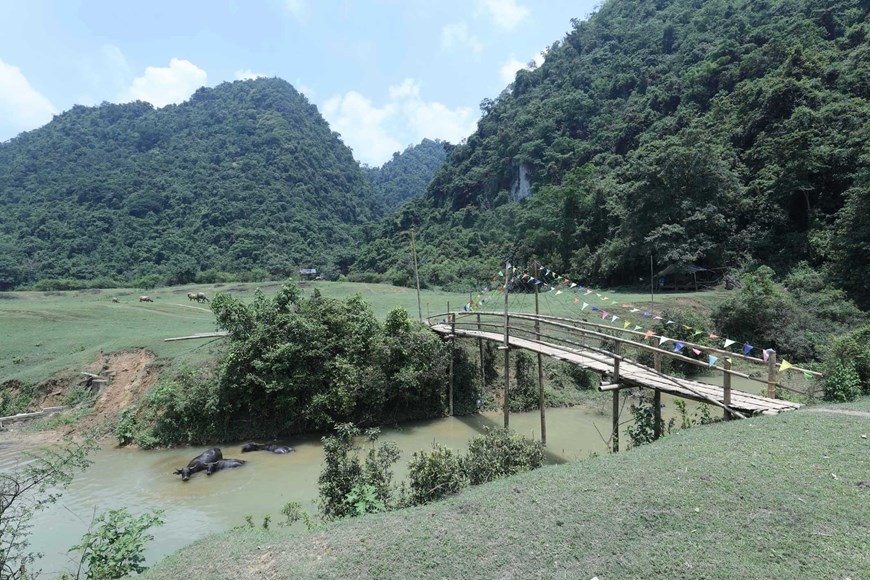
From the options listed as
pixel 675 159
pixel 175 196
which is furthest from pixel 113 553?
pixel 175 196

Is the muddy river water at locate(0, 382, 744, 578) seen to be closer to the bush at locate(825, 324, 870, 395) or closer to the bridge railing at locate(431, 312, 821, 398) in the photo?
the bridge railing at locate(431, 312, 821, 398)

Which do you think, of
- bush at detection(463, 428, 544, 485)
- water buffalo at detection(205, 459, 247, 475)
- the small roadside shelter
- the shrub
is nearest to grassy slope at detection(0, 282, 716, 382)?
the small roadside shelter

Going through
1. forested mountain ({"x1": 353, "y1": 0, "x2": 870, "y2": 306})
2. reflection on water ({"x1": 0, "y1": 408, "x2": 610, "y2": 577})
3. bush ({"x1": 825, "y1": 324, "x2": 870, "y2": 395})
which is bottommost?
reflection on water ({"x1": 0, "y1": 408, "x2": 610, "y2": 577})

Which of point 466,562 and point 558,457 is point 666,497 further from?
point 558,457

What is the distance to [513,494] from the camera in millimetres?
6719

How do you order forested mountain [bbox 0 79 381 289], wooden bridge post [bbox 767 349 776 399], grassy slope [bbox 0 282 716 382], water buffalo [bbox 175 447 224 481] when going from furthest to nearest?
forested mountain [bbox 0 79 381 289]
grassy slope [bbox 0 282 716 382]
water buffalo [bbox 175 447 224 481]
wooden bridge post [bbox 767 349 776 399]

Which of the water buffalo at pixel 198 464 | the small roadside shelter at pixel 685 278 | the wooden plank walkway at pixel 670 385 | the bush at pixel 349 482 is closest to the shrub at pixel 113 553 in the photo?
the bush at pixel 349 482

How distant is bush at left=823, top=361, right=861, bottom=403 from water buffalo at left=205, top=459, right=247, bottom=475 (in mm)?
13527

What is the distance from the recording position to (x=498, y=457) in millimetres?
8898

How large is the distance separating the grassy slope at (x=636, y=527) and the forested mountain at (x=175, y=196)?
55284 mm

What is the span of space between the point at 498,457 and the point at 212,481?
7305 millimetres

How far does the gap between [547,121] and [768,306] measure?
2089 inches

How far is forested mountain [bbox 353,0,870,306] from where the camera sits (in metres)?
29.3

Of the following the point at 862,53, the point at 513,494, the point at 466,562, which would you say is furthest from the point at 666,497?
the point at 862,53
